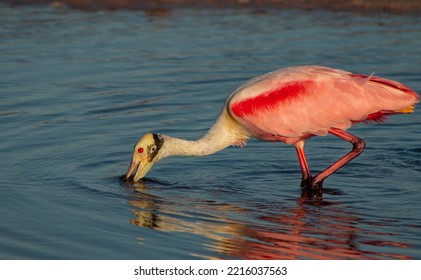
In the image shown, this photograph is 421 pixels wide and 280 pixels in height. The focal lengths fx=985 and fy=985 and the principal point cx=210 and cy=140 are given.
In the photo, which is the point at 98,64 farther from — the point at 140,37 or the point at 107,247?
the point at 107,247

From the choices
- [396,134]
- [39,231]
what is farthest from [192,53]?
[39,231]

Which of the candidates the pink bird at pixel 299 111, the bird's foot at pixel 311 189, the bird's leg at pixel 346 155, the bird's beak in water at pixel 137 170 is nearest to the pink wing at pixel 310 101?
the pink bird at pixel 299 111

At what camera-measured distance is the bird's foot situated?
10.1 m

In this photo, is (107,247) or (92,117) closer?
(107,247)

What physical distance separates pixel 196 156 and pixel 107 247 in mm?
3403

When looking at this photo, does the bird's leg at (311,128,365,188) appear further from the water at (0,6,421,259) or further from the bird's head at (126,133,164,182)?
the bird's head at (126,133,164,182)

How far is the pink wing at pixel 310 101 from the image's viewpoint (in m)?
10.4

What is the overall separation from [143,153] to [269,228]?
2.30 m

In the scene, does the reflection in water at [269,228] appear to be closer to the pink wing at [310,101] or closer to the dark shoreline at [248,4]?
the pink wing at [310,101]

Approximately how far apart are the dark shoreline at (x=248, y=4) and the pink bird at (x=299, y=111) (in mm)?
9244

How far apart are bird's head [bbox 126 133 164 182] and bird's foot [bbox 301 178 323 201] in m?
1.64

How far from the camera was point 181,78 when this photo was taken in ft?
49.9

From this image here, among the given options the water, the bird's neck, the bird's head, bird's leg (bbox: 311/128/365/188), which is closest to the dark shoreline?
the water

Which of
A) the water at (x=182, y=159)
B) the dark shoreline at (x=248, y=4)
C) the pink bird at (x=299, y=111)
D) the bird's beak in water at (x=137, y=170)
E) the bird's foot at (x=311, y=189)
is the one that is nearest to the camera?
the water at (x=182, y=159)
